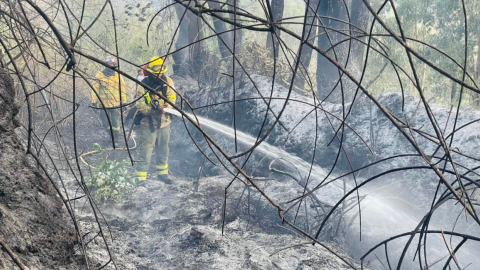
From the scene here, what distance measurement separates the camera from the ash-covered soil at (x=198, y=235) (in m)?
3.94

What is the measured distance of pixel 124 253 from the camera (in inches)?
170

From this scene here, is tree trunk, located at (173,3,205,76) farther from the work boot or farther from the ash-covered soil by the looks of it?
the ash-covered soil

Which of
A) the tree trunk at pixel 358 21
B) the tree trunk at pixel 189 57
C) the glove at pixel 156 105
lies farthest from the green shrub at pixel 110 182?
the tree trunk at pixel 358 21

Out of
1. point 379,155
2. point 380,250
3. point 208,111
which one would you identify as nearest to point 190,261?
point 380,250

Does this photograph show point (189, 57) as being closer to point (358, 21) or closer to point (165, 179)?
point (165, 179)

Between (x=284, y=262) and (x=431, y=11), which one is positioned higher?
(x=431, y=11)

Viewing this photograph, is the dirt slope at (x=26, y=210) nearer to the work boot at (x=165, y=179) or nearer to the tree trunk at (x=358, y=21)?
the work boot at (x=165, y=179)

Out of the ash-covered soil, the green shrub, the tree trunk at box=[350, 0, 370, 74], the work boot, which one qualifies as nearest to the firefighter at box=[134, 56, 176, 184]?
the work boot

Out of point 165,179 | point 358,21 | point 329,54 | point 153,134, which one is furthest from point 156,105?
point 358,21

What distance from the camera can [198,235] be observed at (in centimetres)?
431

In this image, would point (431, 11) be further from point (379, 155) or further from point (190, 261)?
point (190, 261)

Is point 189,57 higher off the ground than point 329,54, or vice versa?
point 329,54

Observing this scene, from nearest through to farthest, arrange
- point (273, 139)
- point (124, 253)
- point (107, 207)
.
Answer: point (124, 253) < point (107, 207) < point (273, 139)

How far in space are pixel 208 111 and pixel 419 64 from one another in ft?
27.2
